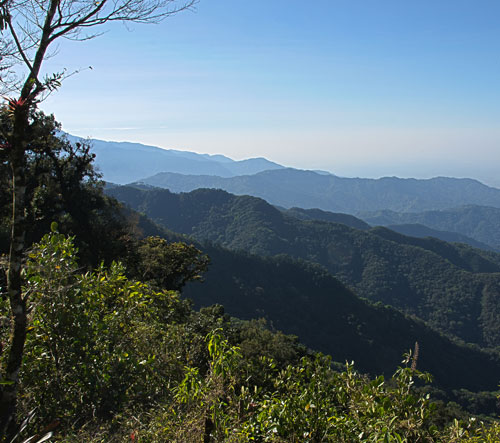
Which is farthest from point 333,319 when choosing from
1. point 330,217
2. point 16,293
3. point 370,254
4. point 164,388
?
point 330,217

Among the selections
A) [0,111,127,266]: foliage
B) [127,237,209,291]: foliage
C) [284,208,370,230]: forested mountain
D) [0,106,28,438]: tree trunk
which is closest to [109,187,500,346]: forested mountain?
[284,208,370,230]: forested mountain

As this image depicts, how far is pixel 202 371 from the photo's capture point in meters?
5.05

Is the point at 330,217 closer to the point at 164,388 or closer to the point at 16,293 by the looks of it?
the point at 164,388

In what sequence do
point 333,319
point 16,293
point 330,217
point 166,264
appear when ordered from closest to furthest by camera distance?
point 16,293 → point 166,264 → point 333,319 → point 330,217

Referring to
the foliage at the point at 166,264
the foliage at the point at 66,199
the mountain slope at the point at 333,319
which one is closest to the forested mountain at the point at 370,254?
the mountain slope at the point at 333,319

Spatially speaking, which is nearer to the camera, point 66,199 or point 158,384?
point 158,384

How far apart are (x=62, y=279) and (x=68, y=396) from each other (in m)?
1.20

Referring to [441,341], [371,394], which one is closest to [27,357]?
[371,394]

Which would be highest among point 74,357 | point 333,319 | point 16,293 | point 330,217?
point 16,293

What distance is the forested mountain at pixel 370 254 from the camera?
90188 millimetres

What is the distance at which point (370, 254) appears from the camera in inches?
4584

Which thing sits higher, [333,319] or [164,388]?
[164,388]

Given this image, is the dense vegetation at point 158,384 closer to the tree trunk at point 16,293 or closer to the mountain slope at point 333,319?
the tree trunk at point 16,293

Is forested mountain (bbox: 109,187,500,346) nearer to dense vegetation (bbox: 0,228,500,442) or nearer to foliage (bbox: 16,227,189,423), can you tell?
dense vegetation (bbox: 0,228,500,442)
